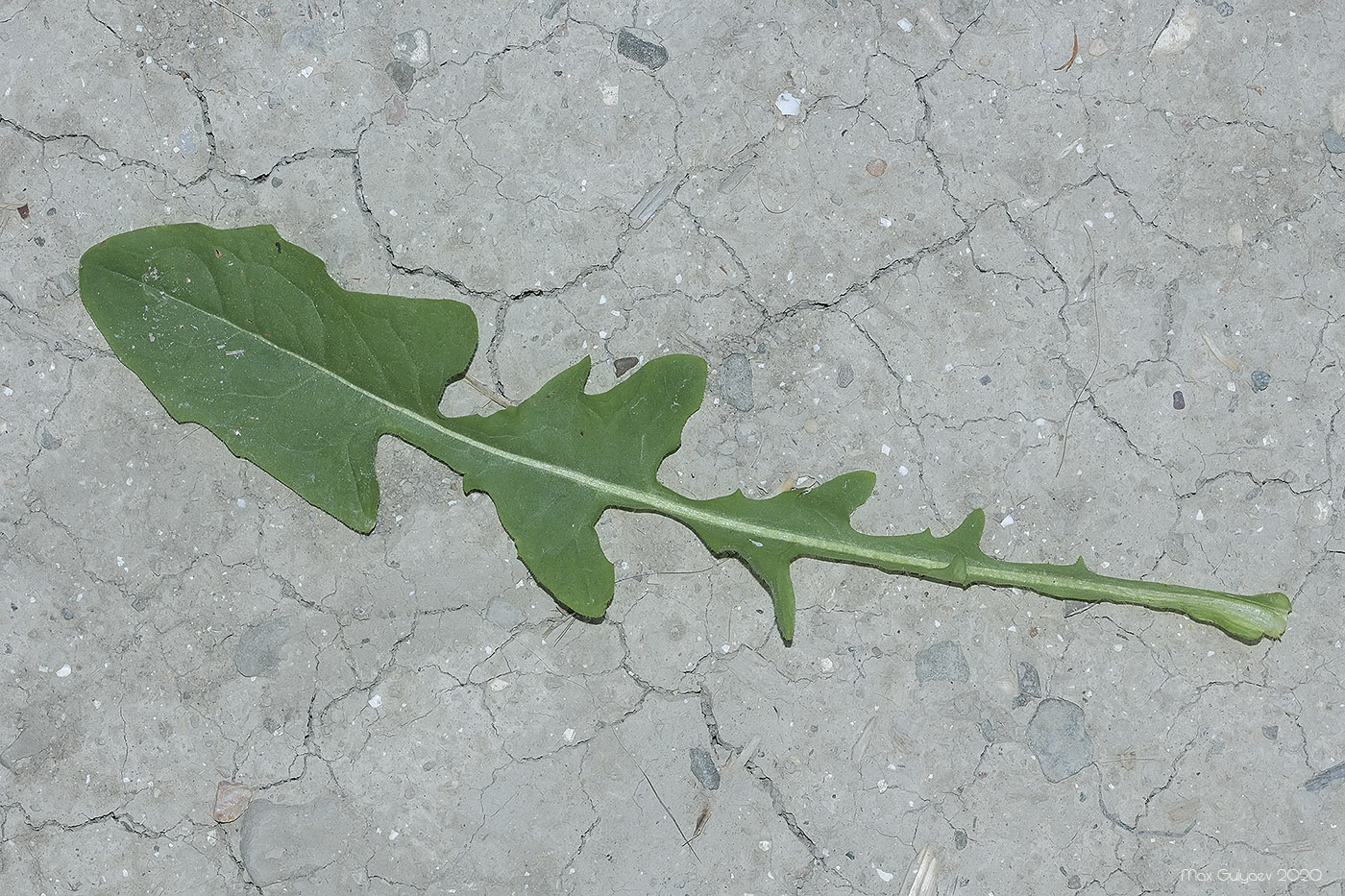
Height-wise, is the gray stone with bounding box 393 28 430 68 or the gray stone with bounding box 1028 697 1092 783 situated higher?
the gray stone with bounding box 393 28 430 68

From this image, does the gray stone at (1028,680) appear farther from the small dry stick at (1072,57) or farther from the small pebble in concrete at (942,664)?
the small dry stick at (1072,57)

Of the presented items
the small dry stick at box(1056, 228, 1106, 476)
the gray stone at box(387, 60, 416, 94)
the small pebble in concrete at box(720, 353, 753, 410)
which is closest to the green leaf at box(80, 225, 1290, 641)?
the small pebble in concrete at box(720, 353, 753, 410)

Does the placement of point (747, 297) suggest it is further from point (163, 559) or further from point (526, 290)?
point (163, 559)

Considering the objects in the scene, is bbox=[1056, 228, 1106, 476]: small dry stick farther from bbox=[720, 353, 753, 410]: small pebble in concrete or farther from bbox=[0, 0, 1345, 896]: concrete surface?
bbox=[720, 353, 753, 410]: small pebble in concrete

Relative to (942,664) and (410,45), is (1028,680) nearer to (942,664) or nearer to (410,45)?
(942,664)

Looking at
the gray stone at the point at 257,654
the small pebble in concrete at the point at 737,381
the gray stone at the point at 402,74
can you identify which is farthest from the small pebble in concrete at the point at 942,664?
the gray stone at the point at 402,74

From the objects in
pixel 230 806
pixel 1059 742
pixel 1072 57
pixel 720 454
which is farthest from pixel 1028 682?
pixel 230 806

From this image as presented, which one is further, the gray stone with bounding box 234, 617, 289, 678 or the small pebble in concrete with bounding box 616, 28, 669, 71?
the small pebble in concrete with bounding box 616, 28, 669, 71
